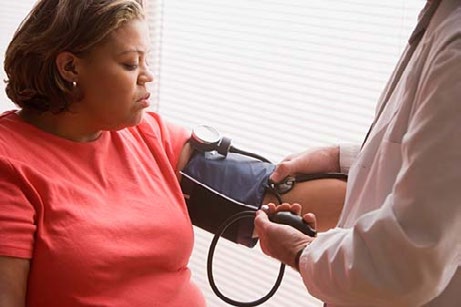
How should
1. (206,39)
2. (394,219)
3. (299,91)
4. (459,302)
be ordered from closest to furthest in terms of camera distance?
(394,219) → (459,302) → (299,91) → (206,39)

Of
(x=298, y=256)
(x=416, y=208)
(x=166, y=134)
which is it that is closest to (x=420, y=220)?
(x=416, y=208)

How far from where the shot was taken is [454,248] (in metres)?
0.97

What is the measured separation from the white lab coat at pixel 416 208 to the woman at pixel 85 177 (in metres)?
0.52

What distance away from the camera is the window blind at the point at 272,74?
5.68 feet

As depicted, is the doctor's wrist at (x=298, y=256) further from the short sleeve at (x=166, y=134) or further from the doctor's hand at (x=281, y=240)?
the short sleeve at (x=166, y=134)

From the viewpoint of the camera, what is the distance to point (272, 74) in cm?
194

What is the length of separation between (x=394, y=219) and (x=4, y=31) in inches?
83.5

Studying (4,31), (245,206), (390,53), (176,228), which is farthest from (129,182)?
(4,31)

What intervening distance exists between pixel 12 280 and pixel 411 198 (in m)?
0.80

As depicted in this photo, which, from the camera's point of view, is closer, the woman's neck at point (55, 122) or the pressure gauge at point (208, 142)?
the woman's neck at point (55, 122)

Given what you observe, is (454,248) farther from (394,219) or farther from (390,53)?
(390,53)

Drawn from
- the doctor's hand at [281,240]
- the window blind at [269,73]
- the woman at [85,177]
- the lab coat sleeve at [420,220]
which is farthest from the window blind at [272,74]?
the lab coat sleeve at [420,220]

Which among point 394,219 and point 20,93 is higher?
point 394,219

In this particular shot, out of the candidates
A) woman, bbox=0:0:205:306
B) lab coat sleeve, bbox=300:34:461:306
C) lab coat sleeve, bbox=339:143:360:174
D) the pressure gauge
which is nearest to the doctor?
lab coat sleeve, bbox=300:34:461:306
